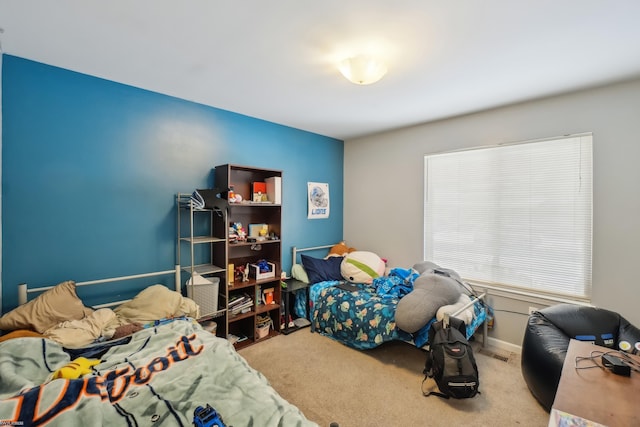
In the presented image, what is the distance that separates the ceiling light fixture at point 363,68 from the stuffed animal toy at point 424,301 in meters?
1.79

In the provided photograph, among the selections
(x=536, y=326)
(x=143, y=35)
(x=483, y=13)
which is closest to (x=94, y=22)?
(x=143, y=35)

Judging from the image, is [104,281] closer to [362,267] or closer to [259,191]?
[259,191]

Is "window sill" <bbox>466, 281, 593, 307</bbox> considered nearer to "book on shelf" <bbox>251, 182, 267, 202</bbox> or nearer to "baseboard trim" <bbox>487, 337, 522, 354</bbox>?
"baseboard trim" <bbox>487, 337, 522, 354</bbox>

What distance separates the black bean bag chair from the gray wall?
41 centimetres

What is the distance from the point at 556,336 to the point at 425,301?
936 mm

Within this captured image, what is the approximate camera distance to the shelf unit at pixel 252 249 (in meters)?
3.01

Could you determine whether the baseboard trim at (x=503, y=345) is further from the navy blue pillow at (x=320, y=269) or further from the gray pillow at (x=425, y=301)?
the navy blue pillow at (x=320, y=269)

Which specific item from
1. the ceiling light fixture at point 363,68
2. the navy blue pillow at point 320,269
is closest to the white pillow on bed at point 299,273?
the navy blue pillow at point 320,269

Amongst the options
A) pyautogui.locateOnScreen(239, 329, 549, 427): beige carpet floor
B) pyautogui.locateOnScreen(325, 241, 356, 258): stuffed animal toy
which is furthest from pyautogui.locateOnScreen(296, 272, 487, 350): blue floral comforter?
pyautogui.locateOnScreen(325, 241, 356, 258): stuffed animal toy

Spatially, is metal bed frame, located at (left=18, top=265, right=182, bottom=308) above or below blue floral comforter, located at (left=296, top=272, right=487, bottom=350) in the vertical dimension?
above

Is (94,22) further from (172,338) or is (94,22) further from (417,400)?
(417,400)

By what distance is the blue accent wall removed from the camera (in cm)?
204

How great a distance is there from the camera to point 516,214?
2.93 m

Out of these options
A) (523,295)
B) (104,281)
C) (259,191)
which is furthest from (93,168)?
(523,295)
